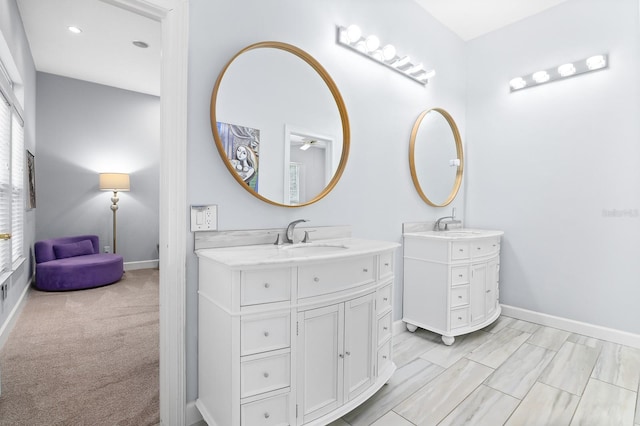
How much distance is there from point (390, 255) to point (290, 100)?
1082 mm

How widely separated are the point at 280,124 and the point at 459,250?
160 centimetres

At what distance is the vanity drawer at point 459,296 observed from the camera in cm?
238

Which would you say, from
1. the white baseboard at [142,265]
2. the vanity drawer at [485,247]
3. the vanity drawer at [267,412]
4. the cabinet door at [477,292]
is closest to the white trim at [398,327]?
the cabinet door at [477,292]

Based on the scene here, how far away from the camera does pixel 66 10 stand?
2922mm

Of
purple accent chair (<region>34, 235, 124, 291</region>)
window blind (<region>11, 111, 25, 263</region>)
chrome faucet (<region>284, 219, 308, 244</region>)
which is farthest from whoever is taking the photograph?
purple accent chair (<region>34, 235, 124, 291</region>)

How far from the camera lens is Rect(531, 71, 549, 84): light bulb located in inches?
110

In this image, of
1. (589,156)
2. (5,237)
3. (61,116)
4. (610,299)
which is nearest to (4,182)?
(5,237)

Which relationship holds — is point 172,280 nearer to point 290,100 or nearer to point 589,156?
point 290,100

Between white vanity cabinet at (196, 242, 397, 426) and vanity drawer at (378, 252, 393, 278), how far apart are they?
0.31ft

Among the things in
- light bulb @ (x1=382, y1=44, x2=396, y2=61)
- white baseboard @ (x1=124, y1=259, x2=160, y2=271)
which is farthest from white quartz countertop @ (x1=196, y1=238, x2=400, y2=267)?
white baseboard @ (x1=124, y1=259, x2=160, y2=271)

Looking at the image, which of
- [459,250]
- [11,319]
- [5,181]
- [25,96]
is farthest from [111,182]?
[459,250]

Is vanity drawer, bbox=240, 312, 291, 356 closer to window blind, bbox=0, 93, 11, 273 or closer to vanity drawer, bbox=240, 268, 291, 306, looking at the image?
vanity drawer, bbox=240, 268, 291, 306

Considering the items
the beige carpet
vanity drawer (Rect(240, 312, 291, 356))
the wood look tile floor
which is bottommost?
the beige carpet

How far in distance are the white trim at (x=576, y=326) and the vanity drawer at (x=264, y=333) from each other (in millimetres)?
2595
